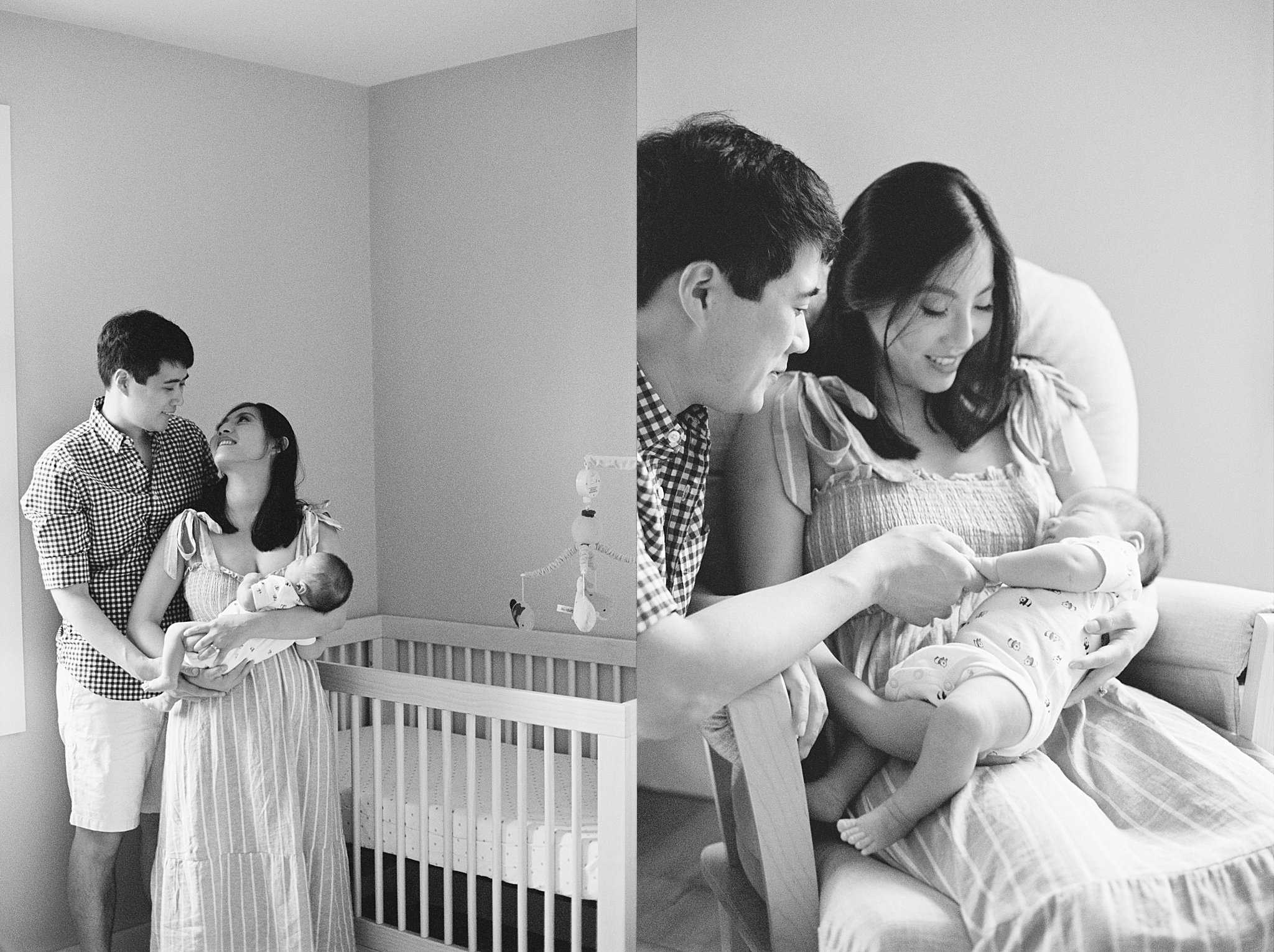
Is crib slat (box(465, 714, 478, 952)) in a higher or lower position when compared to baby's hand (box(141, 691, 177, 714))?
lower

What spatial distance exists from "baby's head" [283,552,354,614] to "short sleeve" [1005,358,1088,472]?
4.77ft

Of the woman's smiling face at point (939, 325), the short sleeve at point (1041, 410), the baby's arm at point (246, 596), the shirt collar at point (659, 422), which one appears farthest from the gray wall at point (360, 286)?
the short sleeve at point (1041, 410)

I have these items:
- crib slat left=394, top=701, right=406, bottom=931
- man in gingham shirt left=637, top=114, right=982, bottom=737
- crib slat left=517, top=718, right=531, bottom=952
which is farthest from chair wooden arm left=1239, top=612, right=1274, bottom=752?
crib slat left=394, top=701, right=406, bottom=931

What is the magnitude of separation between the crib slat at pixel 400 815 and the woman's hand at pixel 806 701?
113 centimetres

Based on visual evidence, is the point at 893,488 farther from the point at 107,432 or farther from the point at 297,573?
the point at 107,432

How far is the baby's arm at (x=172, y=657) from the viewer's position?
2.28 m

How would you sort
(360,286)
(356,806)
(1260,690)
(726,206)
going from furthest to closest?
1. (360,286)
2. (356,806)
3. (726,206)
4. (1260,690)

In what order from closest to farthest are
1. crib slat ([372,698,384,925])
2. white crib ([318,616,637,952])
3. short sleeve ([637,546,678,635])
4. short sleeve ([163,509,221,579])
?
short sleeve ([637,546,678,635]), white crib ([318,616,637,952]), short sleeve ([163,509,221,579]), crib slat ([372,698,384,925])

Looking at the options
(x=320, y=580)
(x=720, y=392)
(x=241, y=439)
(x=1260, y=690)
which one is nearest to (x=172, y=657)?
(x=320, y=580)

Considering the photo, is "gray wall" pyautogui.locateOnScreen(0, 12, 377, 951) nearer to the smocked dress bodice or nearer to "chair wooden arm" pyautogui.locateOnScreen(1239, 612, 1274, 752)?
the smocked dress bodice

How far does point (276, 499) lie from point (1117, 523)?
1.69 m

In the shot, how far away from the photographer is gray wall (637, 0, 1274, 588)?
53.7 inches

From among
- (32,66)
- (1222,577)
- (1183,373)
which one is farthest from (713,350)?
(32,66)

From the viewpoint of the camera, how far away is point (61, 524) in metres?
2.32
